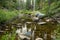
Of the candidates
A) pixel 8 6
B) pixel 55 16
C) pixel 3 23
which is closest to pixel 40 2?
pixel 8 6

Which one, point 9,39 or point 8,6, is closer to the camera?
point 9,39

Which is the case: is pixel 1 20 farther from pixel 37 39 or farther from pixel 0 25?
pixel 37 39

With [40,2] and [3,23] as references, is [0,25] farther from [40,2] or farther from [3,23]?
[40,2]

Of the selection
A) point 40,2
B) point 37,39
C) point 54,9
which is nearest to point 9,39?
point 37,39

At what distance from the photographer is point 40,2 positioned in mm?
33000

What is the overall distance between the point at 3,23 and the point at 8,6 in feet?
35.4

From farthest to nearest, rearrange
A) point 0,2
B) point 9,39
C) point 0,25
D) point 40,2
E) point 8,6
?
Result: point 40,2
point 8,6
point 0,2
point 0,25
point 9,39

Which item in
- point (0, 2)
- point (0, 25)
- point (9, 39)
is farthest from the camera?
point (0, 2)

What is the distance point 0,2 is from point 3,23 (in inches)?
292

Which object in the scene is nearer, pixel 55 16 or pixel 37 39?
pixel 37 39

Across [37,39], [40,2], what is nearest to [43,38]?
[37,39]

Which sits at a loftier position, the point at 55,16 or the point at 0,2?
the point at 0,2

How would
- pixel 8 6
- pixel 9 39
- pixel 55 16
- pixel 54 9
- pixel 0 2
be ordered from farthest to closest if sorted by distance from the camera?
1. pixel 8 6
2. pixel 0 2
3. pixel 54 9
4. pixel 55 16
5. pixel 9 39

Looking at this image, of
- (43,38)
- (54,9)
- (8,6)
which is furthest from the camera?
(8,6)
